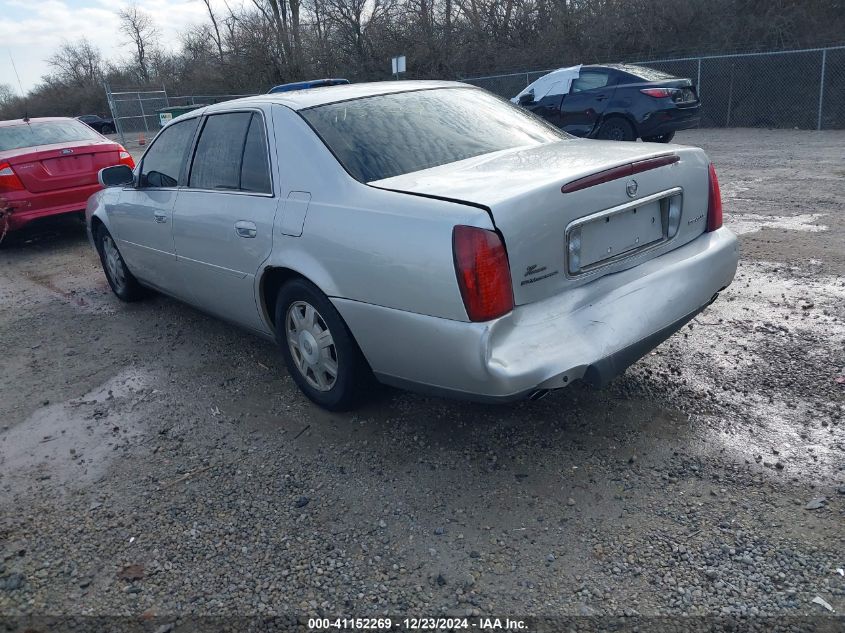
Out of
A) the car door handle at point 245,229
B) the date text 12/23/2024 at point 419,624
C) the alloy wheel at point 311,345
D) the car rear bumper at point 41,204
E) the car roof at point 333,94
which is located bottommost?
the date text 12/23/2024 at point 419,624

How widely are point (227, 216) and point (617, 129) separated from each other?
32.9 ft

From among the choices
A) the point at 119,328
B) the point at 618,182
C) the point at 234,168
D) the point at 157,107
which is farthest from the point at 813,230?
the point at 157,107

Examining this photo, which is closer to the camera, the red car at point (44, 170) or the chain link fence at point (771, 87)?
the red car at point (44, 170)

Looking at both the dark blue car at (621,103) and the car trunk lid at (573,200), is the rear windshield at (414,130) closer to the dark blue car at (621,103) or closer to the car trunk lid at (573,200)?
the car trunk lid at (573,200)

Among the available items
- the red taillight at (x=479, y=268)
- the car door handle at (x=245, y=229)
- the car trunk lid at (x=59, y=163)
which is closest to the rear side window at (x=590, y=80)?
the car trunk lid at (x=59, y=163)

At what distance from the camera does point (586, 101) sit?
41.4ft

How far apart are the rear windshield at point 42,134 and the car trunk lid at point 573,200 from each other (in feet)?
24.5

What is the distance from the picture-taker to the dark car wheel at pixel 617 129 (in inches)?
480

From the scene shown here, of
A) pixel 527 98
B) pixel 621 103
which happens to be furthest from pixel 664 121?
pixel 527 98

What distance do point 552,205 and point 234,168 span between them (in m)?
2.07

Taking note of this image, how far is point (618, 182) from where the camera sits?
3.04 metres

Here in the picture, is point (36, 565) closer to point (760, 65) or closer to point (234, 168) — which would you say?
point (234, 168)

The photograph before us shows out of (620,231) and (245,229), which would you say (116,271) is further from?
(620,231)

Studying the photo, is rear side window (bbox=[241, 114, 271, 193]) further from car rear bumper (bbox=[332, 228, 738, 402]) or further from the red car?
the red car
